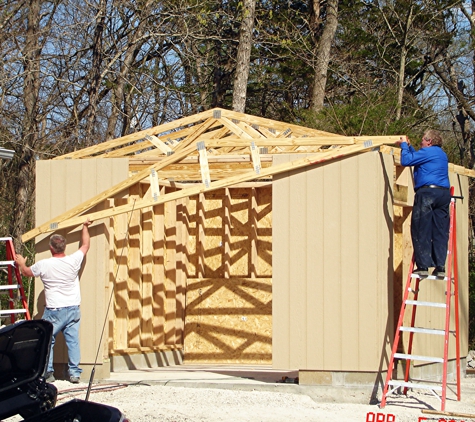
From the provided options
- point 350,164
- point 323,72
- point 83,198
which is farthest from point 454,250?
point 323,72

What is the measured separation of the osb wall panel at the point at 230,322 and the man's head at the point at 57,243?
152 inches

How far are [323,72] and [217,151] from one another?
775cm

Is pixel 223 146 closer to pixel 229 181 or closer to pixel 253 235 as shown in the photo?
pixel 229 181

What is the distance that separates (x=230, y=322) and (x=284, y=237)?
383 cm

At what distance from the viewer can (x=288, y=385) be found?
873 cm

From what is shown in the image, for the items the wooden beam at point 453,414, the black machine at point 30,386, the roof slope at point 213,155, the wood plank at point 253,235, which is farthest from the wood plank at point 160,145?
the black machine at point 30,386

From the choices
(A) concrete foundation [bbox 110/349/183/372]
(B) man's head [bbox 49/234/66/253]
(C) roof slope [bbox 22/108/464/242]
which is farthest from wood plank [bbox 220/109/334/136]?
(A) concrete foundation [bbox 110/349/183/372]

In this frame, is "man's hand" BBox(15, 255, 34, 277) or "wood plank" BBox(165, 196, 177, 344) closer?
"man's hand" BBox(15, 255, 34, 277)

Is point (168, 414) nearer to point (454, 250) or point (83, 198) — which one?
point (83, 198)

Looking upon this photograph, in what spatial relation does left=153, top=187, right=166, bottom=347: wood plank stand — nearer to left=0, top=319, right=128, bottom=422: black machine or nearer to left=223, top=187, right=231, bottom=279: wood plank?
left=223, top=187, right=231, bottom=279: wood plank

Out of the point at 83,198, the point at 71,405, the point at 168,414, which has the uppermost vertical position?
the point at 83,198

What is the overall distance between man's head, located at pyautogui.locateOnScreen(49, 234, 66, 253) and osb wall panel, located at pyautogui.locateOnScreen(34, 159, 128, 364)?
44 centimetres

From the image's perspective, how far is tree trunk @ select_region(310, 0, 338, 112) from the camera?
18.2 metres

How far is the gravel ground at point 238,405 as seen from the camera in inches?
301
